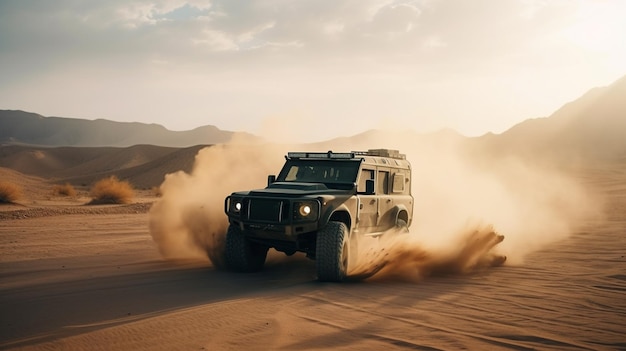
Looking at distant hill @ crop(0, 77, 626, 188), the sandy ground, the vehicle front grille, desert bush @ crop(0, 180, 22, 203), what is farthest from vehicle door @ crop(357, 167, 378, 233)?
distant hill @ crop(0, 77, 626, 188)

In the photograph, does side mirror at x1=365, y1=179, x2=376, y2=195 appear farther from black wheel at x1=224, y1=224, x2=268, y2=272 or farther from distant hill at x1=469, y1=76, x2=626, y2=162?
distant hill at x1=469, y1=76, x2=626, y2=162

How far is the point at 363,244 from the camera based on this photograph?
9.17 m

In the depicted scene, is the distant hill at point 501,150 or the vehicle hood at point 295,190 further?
the distant hill at point 501,150

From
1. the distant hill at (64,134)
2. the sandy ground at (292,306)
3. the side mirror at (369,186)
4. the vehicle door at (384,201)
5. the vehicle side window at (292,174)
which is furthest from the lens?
the distant hill at (64,134)

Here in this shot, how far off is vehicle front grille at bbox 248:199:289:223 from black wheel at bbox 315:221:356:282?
70cm

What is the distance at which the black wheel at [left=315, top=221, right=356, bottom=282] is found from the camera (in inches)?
317

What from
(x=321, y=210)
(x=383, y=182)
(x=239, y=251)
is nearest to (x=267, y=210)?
(x=321, y=210)

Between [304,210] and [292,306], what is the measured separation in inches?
71.4

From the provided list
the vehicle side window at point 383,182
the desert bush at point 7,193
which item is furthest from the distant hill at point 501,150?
the vehicle side window at point 383,182

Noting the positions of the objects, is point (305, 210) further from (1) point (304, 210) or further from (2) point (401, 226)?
(2) point (401, 226)

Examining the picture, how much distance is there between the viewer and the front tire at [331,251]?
806 cm

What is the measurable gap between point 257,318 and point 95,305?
7.59ft

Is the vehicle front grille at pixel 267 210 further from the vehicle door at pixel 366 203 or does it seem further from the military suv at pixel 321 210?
the vehicle door at pixel 366 203

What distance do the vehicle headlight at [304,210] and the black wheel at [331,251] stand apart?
1.29ft
